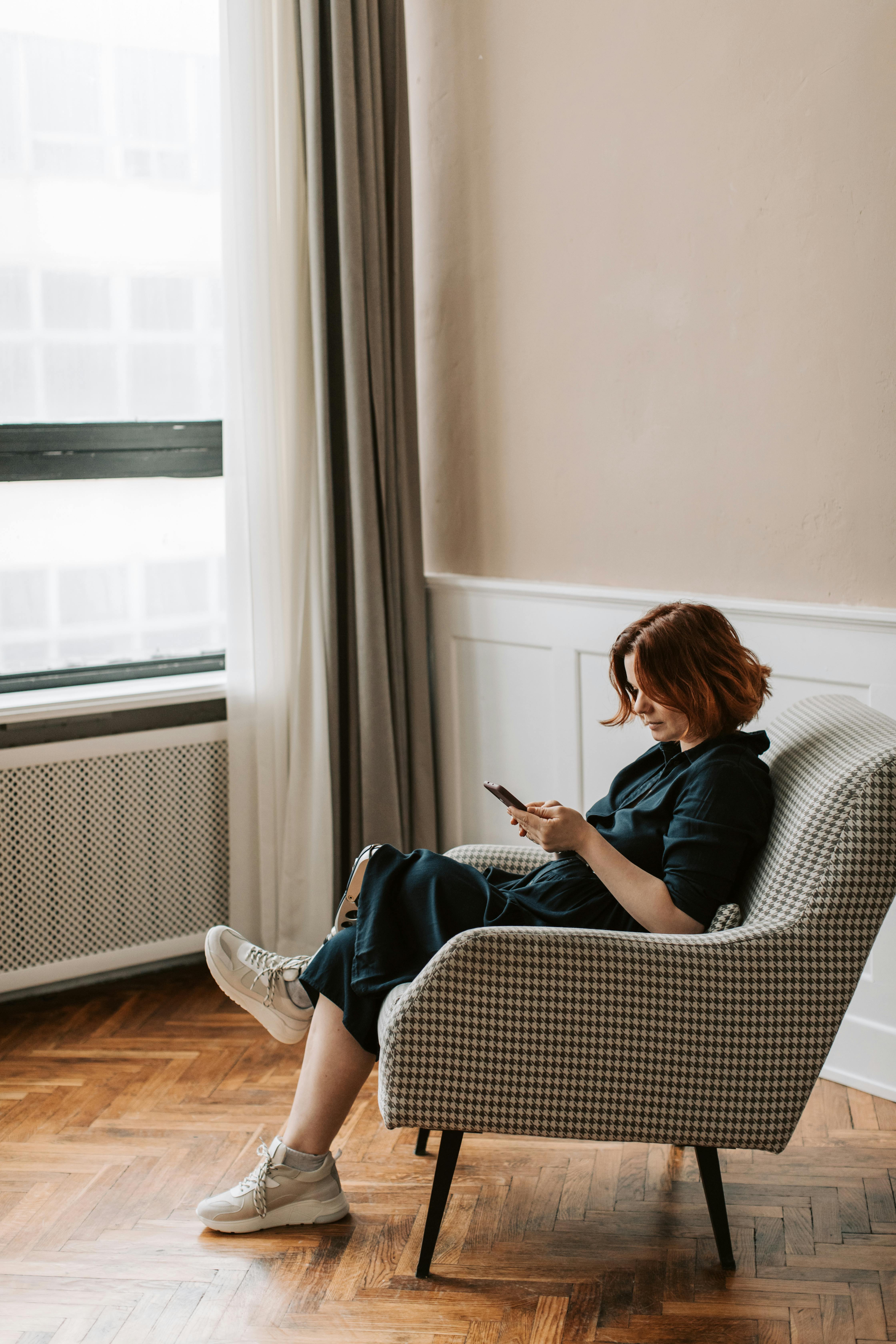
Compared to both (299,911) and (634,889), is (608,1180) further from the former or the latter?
(299,911)

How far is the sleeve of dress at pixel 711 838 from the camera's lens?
1.71 meters

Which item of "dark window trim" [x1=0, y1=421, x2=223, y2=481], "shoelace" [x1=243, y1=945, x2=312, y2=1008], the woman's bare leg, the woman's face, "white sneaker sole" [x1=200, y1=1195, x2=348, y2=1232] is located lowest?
"white sneaker sole" [x1=200, y1=1195, x2=348, y2=1232]

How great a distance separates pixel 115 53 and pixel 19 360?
0.76 metres

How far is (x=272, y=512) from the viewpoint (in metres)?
2.99

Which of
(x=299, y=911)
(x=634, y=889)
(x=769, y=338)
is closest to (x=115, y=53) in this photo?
(x=769, y=338)

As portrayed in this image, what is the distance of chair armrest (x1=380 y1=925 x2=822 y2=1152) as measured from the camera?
1.65 meters

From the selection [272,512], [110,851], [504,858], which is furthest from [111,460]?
[504,858]

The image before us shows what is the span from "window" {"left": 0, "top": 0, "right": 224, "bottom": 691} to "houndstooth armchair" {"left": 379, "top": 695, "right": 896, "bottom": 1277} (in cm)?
172

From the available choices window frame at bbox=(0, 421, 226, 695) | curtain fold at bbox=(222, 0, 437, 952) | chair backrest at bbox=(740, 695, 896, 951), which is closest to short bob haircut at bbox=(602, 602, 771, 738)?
chair backrest at bbox=(740, 695, 896, 951)

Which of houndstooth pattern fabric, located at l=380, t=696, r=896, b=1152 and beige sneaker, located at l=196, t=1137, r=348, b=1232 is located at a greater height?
houndstooth pattern fabric, located at l=380, t=696, r=896, b=1152

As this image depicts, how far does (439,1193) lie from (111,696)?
1.59m

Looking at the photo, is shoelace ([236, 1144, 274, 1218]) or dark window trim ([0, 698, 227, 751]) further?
dark window trim ([0, 698, 227, 751])

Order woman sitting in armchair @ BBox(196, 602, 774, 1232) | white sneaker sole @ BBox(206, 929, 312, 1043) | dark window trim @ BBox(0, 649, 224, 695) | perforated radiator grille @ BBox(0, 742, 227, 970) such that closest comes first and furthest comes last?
woman sitting in armchair @ BBox(196, 602, 774, 1232), white sneaker sole @ BBox(206, 929, 312, 1043), perforated radiator grille @ BBox(0, 742, 227, 970), dark window trim @ BBox(0, 649, 224, 695)

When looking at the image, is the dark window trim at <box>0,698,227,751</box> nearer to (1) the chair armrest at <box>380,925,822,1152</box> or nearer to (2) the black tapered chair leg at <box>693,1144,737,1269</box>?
(1) the chair armrest at <box>380,925,822,1152</box>
